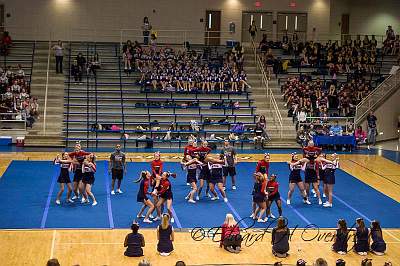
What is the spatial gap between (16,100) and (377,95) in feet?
69.5

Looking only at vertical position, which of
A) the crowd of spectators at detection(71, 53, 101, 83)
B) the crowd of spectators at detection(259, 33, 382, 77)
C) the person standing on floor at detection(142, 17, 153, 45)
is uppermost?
the person standing on floor at detection(142, 17, 153, 45)

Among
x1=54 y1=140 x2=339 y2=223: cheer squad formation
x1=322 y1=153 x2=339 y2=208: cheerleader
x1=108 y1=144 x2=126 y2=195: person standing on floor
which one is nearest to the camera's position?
x1=54 y1=140 x2=339 y2=223: cheer squad formation

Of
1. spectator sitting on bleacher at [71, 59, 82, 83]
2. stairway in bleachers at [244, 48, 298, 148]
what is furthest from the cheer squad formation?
spectator sitting on bleacher at [71, 59, 82, 83]

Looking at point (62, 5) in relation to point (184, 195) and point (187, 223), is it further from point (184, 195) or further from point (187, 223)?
point (187, 223)

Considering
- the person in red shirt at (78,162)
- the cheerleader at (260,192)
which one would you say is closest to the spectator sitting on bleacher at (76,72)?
the person in red shirt at (78,162)

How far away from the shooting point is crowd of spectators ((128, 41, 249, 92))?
4338 cm

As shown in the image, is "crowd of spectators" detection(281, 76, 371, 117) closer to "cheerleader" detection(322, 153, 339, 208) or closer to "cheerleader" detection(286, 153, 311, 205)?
"cheerleader" detection(286, 153, 311, 205)

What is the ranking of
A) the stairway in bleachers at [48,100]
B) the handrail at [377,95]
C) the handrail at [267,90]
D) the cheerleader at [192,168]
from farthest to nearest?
1. the handrail at [377,95]
2. the handrail at [267,90]
3. the stairway in bleachers at [48,100]
4. the cheerleader at [192,168]

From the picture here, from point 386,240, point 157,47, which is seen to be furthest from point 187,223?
point 157,47

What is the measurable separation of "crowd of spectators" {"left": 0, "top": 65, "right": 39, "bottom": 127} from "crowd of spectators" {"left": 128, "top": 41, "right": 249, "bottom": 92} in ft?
22.3

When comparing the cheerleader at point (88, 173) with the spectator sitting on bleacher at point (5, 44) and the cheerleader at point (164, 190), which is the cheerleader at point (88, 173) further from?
the spectator sitting on bleacher at point (5, 44)

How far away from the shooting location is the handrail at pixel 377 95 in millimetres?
42844

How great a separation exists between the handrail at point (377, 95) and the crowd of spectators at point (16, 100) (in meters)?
18.9

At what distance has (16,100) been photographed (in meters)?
39.9
